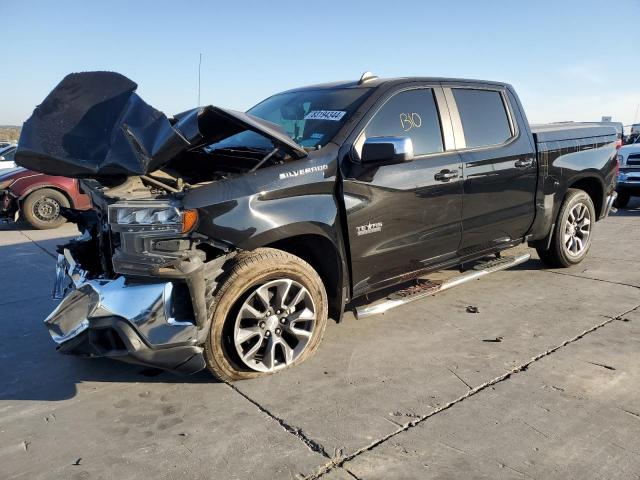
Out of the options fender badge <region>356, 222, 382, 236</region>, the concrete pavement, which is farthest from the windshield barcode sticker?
the concrete pavement

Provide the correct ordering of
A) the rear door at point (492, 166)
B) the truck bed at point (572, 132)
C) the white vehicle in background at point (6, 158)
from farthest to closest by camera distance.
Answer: the white vehicle in background at point (6, 158) → the truck bed at point (572, 132) → the rear door at point (492, 166)

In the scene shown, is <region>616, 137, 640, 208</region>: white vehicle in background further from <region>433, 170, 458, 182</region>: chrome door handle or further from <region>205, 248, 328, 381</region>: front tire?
<region>205, 248, 328, 381</region>: front tire

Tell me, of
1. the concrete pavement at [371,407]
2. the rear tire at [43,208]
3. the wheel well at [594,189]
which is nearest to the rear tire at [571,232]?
the wheel well at [594,189]

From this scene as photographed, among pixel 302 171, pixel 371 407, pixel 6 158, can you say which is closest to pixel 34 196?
pixel 6 158

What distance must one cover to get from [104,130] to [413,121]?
2.24m

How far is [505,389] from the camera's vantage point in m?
3.19

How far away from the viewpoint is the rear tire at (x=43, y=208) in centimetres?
911

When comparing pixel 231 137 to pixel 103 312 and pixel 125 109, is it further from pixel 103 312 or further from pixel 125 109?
pixel 103 312

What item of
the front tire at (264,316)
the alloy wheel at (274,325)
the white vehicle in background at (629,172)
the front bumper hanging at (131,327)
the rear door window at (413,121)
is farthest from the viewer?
the white vehicle in background at (629,172)

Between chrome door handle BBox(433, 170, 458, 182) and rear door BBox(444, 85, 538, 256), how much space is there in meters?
0.15

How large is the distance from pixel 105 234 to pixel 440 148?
2.58m

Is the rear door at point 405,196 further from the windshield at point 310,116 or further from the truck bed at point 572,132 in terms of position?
the truck bed at point 572,132

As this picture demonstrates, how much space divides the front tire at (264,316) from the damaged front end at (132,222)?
0.12m

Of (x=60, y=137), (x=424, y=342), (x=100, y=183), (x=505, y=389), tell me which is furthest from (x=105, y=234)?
(x=505, y=389)
